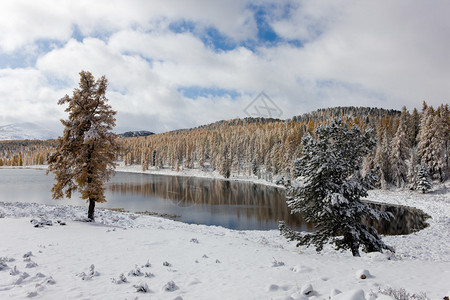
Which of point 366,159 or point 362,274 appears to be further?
point 366,159

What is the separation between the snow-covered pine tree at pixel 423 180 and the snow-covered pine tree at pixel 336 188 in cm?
4292

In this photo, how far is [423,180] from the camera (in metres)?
46.0

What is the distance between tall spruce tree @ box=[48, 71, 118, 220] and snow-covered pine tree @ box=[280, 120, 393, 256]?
47.8 feet

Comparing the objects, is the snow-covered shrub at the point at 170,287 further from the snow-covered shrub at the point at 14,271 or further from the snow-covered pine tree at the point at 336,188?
the snow-covered pine tree at the point at 336,188

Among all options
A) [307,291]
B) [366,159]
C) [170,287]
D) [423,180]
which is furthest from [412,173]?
[170,287]

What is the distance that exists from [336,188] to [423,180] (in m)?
45.7

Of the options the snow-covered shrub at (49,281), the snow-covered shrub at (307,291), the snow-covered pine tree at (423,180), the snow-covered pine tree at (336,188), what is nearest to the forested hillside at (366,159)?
the snow-covered pine tree at (423,180)

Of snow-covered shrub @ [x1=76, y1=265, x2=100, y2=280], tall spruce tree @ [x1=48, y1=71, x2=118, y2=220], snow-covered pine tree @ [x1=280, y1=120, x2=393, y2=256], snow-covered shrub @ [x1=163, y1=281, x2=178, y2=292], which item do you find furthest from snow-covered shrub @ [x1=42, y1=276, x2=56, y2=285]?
tall spruce tree @ [x1=48, y1=71, x2=118, y2=220]

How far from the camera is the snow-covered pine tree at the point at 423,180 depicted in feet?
150

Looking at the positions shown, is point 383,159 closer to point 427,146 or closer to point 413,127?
point 427,146

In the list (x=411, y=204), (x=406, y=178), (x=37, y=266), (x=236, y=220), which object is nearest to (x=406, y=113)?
(x=406, y=178)

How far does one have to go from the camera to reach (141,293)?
21.2 feet

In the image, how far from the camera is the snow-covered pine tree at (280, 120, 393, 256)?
12.8m

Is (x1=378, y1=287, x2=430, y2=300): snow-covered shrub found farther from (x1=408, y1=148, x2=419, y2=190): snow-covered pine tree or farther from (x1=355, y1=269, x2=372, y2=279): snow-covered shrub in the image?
(x1=408, y1=148, x2=419, y2=190): snow-covered pine tree
